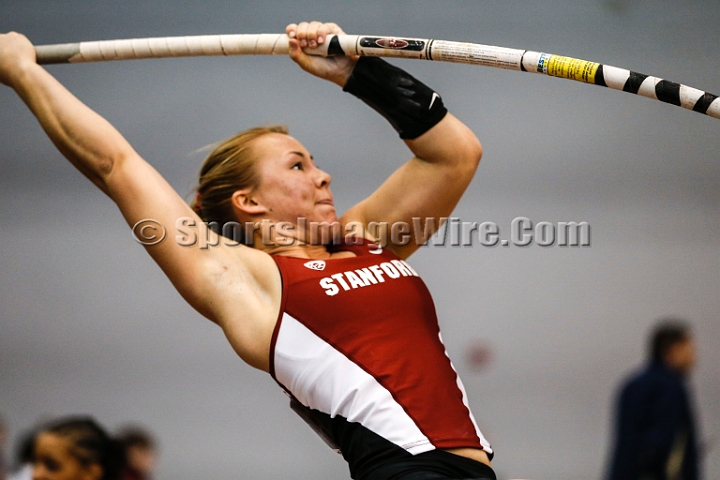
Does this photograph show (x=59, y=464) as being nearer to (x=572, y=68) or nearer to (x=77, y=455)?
(x=77, y=455)

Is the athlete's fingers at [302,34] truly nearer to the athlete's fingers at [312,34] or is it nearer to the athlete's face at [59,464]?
the athlete's fingers at [312,34]

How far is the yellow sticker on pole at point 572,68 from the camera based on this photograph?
2059 millimetres

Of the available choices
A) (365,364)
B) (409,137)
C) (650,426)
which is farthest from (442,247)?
(365,364)

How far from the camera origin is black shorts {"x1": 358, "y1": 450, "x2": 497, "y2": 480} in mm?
1768

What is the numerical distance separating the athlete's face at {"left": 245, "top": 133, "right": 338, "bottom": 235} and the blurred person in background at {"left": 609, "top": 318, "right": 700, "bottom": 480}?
212cm

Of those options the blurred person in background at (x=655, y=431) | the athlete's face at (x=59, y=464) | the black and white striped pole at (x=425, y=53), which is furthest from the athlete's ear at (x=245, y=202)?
the blurred person in background at (x=655, y=431)

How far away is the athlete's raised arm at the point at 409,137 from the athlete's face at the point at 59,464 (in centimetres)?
112

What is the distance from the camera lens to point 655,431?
11.8 ft

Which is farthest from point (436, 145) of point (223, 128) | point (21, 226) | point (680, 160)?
point (21, 226)

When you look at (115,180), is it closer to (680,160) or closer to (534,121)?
(534,121)

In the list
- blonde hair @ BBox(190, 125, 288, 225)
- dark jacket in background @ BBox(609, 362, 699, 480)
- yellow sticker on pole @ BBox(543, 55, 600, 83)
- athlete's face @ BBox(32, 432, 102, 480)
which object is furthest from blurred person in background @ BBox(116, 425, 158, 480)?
yellow sticker on pole @ BBox(543, 55, 600, 83)

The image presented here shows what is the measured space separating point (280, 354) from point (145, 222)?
464 mm

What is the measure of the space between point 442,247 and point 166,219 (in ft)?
8.65

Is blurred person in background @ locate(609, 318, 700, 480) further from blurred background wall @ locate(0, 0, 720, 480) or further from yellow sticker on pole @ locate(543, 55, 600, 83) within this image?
yellow sticker on pole @ locate(543, 55, 600, 83)
